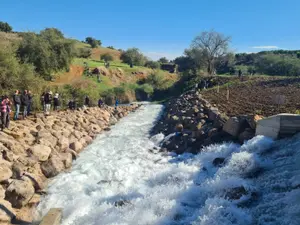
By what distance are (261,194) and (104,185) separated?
5.32 meters

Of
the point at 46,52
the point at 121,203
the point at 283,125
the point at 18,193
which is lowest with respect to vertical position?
the point at 121,203

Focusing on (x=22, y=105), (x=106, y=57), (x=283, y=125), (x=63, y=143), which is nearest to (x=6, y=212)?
(x=63, y=143)

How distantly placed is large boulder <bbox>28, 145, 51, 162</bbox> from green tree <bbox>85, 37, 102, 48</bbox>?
74.0 m

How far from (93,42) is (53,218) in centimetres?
8149

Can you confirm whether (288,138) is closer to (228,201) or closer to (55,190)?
(228,201)

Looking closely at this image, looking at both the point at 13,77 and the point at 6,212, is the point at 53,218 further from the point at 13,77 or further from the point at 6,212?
the point at 13,77

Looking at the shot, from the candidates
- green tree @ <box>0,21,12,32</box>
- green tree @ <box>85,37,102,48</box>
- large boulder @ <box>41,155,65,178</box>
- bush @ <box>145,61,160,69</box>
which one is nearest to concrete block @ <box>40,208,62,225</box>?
large boulder @ <box>41,155,65,178</box>

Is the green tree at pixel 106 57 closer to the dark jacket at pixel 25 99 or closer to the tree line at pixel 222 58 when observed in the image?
the tree line at pixel 222 58

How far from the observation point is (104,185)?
9.84 meters

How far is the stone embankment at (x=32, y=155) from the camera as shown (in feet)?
26.9

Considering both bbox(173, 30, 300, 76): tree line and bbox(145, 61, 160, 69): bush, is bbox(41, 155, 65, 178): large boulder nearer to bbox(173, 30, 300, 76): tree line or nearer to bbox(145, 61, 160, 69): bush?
bbox(173, 30, 300, 76): tree line

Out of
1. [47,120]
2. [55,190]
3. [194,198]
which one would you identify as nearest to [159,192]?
[194,198]

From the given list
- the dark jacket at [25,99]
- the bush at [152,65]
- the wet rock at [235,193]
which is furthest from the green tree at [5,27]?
the wet rock at [235,193]

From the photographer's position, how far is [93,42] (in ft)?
275
